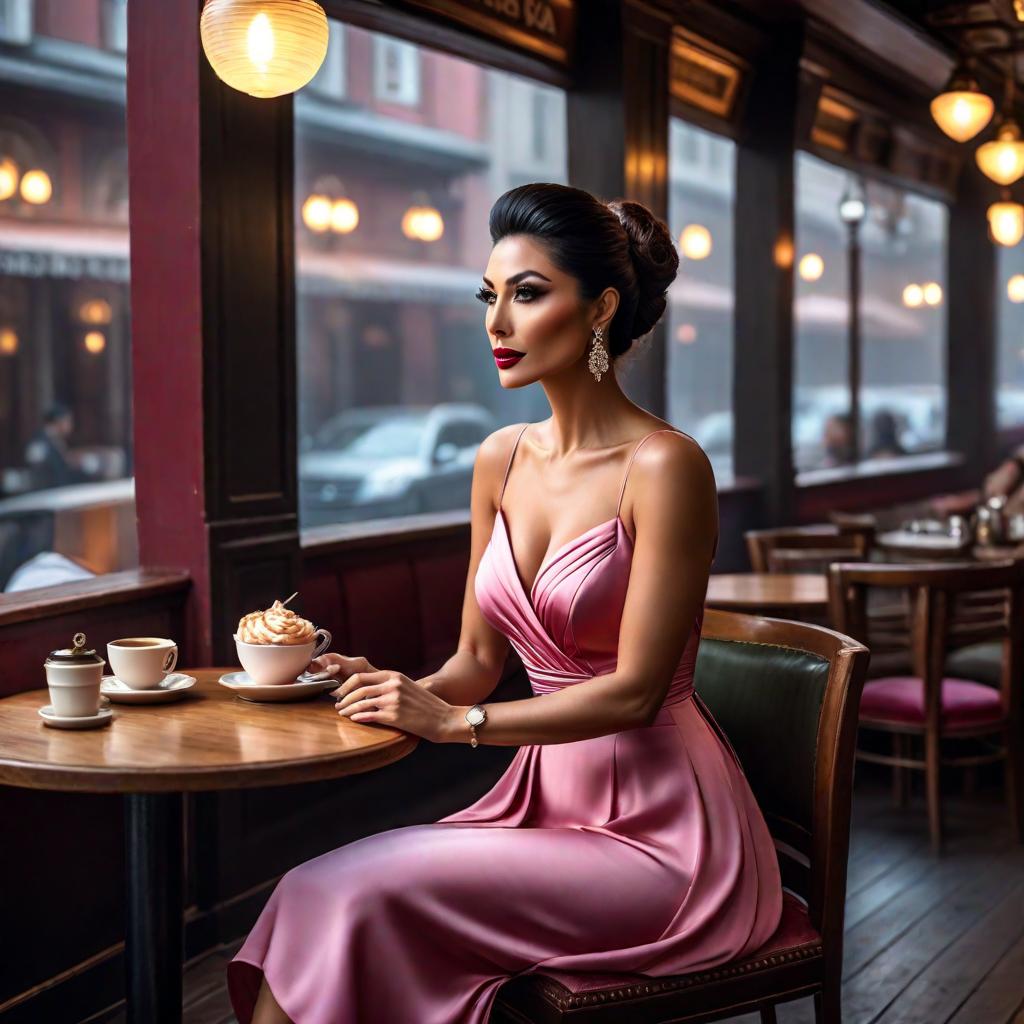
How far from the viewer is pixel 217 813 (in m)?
3.22

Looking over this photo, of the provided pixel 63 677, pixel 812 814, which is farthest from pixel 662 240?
pixel 63 677

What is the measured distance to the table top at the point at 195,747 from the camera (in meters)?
1.69

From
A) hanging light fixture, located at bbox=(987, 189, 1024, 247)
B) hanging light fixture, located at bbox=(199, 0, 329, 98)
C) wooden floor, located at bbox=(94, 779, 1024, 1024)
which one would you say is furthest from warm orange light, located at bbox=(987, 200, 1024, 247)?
hanging light fixture, located at bbox=(199, 0, 329, 98)

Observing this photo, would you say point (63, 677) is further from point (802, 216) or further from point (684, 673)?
point (802, 216)

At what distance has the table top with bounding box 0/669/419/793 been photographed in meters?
1.69

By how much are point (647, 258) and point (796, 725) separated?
0.77m

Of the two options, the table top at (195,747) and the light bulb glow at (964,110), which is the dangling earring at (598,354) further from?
the light bulb glow at (964,110)

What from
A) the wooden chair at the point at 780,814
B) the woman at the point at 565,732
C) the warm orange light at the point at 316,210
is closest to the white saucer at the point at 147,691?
the woman at the point at 565,732

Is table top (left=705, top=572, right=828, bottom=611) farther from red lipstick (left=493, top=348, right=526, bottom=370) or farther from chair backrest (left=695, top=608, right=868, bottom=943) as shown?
red lipstick (left=493, top=348, right=526, bottom=370)

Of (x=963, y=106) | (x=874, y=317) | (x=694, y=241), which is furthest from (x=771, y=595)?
(x=874, y=317)

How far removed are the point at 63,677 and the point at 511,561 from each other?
2.28 feet

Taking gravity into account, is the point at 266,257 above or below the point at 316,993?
above

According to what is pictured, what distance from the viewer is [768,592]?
173 inches

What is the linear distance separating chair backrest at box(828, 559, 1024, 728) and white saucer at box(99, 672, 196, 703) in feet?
7.64
